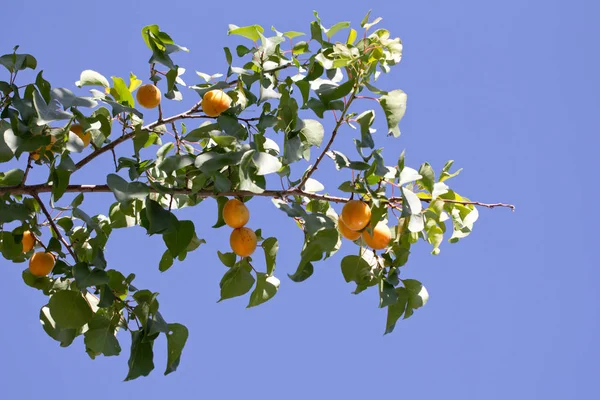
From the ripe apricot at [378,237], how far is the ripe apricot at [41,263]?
967mm

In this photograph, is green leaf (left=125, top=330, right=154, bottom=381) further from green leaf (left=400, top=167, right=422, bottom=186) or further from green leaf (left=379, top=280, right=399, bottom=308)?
green leaf (left=400, top=167, right=422, bottom=186)

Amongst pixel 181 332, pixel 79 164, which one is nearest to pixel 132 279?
pixel 181 332

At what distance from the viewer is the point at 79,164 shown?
1.87m

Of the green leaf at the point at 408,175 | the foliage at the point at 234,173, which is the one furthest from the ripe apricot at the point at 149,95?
the green leaf at the point at 408,175

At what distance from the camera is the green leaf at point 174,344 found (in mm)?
1831

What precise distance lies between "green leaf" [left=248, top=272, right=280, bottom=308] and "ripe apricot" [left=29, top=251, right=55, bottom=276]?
0.65 meters

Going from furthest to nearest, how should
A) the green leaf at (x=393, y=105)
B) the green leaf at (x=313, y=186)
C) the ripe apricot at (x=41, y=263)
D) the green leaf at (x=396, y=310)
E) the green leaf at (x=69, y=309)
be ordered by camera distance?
the ripe apricot at (x=41, y=263), the green leaf at (x=313, y=186), the green leaf at (x=69, y=309), the green leaf at (x=396, y=310), the green leaf at (x=393, y=105)

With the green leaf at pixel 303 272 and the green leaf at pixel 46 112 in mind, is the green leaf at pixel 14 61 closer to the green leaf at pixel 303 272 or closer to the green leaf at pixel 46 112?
the green leaf at pixel 46 112

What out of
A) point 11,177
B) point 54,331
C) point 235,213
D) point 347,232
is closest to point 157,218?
point 235,213

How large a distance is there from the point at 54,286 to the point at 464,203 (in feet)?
4.16

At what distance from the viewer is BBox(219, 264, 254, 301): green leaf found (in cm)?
182

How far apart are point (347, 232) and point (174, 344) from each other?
55 cm

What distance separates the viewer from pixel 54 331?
1973 millimetres

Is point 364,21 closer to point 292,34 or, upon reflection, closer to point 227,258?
point 292,34
